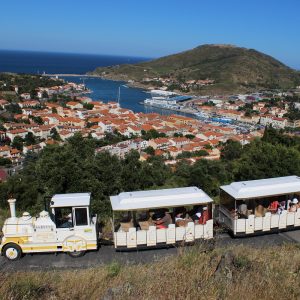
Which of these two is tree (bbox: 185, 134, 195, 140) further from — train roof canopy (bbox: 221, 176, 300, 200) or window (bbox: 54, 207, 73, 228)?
window (bbox: 54, 207, 73, 228)

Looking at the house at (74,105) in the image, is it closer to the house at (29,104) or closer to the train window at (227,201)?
the house at (29,104)

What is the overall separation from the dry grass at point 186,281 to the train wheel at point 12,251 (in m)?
1.97

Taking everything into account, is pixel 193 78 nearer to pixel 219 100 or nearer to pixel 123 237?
pixel 219 100

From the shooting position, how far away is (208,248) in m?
4.83

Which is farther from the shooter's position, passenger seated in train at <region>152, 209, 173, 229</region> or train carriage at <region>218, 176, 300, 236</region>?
train carriage at <region>218, 176, 300, 236</region>

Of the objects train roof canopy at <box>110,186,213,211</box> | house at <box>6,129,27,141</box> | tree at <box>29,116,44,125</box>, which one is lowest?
house at <box>6,129,27,141</box>

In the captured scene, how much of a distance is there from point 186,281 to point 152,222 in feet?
10.9

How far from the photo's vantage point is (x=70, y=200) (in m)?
6.58

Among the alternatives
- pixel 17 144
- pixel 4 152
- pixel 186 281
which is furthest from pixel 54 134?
pixel 186 281

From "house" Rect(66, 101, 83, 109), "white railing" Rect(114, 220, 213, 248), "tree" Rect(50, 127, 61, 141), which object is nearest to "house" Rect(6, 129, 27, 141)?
"tree" Rect(50, 127, 61, 141)

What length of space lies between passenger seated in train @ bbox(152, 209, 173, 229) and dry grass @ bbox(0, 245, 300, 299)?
206 centimetres

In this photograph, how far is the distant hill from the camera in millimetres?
131250

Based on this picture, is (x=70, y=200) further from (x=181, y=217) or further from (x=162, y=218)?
(x=181, y=217)

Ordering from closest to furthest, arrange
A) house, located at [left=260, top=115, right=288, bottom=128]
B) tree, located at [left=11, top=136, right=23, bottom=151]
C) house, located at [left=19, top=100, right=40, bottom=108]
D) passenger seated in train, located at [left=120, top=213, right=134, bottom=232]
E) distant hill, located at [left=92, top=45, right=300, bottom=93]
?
passenger seated in train, located at [left=120, top=213, right=134, bottom=232] → tree, located at [left=11, top=136, right=23, bottom=151] → house, located at [left=19, top=100, right=40, bottom=108] → house, located at [left=260, top=115, right=288, bottom=128] → distant hill, located at [left=92, top=45, right=300, bottom=93]
